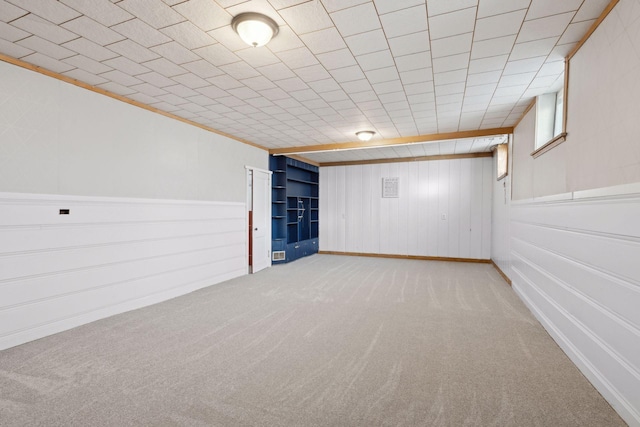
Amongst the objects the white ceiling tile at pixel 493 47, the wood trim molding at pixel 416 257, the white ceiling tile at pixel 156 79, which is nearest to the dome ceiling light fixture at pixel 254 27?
the white ceiling tile at pixel 156 79

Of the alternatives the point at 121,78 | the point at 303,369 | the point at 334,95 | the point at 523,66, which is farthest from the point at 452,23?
the point at 121,78

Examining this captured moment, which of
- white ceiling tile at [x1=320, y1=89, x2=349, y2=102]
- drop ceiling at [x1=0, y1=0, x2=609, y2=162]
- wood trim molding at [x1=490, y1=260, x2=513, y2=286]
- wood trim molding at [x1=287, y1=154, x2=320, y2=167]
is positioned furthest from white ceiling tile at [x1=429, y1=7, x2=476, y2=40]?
wood trim molding at [x1=287, y1=154, x2=320, y2=167]

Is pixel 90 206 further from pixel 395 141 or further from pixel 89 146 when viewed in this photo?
pixel 395 141

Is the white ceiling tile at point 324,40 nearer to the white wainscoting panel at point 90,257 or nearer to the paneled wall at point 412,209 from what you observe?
the white wainscoting panel at point 90,257

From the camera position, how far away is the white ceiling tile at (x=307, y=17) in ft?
6.85

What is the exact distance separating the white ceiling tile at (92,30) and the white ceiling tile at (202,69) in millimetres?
606

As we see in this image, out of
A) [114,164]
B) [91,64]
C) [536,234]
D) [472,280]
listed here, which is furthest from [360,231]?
[91,64]

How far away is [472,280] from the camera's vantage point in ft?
17.8

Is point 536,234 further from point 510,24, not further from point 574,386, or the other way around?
point 510,24

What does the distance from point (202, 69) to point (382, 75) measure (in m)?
1.85

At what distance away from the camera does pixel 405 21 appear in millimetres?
2234

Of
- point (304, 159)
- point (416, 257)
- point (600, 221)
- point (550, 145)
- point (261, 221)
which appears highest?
point (304, 159)

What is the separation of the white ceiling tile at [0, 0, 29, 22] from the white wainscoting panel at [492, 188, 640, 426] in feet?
13.7

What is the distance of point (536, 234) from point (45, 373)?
4.88 meters
